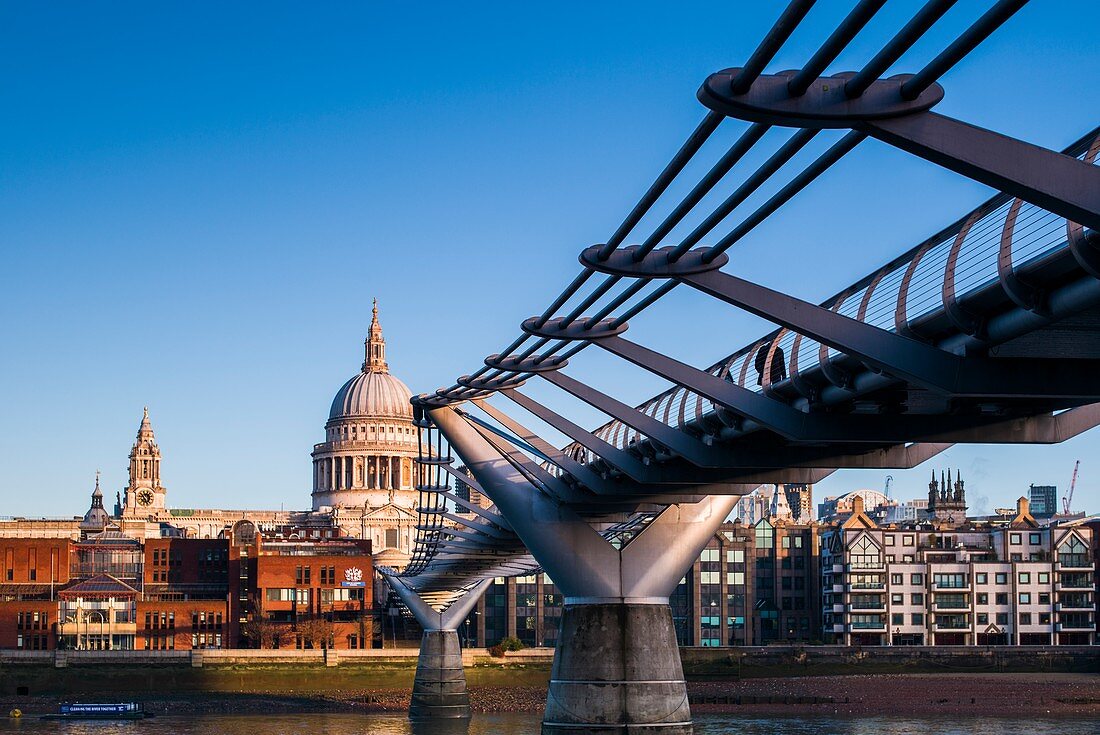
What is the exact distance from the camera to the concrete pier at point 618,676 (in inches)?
1590

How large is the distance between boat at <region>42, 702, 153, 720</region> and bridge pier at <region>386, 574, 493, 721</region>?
1404cm

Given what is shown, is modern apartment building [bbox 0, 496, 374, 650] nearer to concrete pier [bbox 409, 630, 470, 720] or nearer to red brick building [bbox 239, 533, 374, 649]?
red brick building [bbox 239, 533, 374, 649]

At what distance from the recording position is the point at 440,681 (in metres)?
88.2

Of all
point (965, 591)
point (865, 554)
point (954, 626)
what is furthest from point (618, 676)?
point (954, 626)

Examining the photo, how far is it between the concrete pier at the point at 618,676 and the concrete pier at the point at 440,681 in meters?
45.0

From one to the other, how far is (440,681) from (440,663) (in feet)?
4.91

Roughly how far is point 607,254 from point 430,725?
6297 centimetres

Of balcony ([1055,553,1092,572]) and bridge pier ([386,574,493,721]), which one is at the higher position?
balcony ([1055,553,1092,572])

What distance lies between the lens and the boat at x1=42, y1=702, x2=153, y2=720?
84.4 meters

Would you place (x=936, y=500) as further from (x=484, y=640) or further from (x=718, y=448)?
(x=718, y=448)

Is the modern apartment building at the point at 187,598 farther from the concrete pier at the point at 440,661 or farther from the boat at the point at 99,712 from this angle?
the boat at the point at 99,712

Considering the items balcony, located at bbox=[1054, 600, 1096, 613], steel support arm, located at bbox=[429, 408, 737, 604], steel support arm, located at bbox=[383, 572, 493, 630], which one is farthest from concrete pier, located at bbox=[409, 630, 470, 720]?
balcony, located at bbox=[1054, 600, 1096, 613]

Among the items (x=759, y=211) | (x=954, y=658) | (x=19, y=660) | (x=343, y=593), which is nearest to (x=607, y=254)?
(x=759, y=211)

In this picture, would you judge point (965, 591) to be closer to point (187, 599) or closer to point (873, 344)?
point (187, 599)
